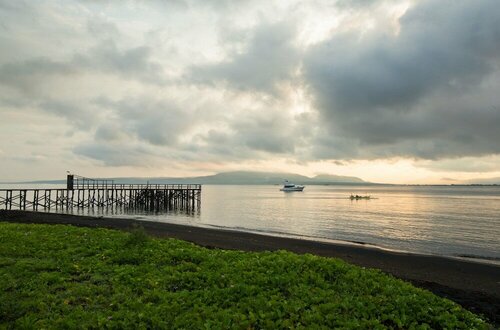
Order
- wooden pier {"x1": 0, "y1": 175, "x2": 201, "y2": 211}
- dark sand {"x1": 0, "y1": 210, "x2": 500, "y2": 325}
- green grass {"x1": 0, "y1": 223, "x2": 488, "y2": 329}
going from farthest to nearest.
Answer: wooden pier {"x1": 0, "y1": 175, "x2": 201, "y2": 211}
dark sand {"x1": 0, "y1": 210, "x2": 500, "y2": 325}
green grass {"x1": 0, "y1": 223, "x2": 488, "y2": 329}

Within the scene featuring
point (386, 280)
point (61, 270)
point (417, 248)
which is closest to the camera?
point (386, 280)

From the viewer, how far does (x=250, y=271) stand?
1214 cm

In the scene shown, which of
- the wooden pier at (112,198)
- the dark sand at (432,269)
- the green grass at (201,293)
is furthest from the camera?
the wooden pier at (112,198)

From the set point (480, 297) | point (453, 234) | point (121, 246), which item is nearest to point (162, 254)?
point (121, 246)

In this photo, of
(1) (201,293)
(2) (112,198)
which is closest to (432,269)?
(1) (201,293)

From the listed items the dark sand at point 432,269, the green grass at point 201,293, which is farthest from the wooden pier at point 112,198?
the green grass at point 201,293

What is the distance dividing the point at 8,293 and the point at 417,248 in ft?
98.3

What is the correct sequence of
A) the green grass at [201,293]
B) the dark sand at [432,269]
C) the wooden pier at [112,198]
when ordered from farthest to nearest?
the wooden pier at [112,198] < the dark sand at [432,269] < the green grass at [201,293]

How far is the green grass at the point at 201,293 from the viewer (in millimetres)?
8633

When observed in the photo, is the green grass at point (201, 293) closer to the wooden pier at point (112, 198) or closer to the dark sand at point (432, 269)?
the dark sand at point (432, 269)

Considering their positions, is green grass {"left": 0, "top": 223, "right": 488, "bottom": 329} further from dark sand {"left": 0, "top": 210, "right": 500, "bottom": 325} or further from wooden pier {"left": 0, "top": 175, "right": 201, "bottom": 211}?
wooden pier {"left": 0, "top": 175, "right": 201, "bottom": 211}

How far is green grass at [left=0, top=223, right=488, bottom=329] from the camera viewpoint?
8.63m

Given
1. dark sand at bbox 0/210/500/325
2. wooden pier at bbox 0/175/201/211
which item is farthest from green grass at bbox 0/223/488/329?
wooden pier at bbox 0/175/201/211

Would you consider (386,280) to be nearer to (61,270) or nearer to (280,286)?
(280,286)
